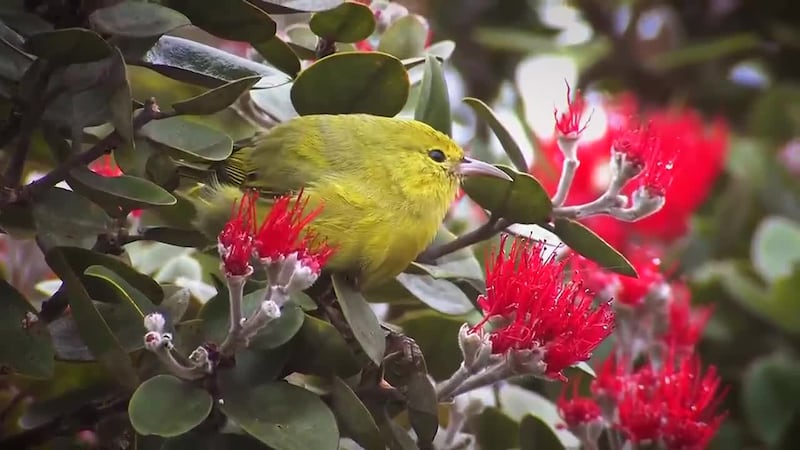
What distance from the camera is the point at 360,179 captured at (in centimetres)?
121

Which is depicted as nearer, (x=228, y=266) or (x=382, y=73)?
(x=228, y=266)

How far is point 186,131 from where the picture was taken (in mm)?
921

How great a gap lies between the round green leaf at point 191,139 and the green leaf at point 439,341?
306 millimetres

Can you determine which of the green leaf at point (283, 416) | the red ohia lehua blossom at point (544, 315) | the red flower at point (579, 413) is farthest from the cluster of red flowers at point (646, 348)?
the green leaf at point (283, 416)

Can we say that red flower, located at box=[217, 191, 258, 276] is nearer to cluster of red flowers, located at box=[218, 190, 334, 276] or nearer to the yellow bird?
cluster of red flowers, located at box=[218, 190, 334, 276]

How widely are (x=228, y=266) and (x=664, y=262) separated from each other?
52.5 inches

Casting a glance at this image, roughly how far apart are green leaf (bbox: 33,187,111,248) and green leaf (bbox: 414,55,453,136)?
361mm

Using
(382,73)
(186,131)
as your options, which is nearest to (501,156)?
(382,73)

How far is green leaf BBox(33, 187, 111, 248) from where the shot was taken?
0.89m

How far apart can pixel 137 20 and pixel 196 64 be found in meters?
0.10

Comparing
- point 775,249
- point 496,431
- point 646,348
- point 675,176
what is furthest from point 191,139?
point 775,249

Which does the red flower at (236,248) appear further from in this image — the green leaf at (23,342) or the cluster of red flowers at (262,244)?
the green leaf at (23,342)

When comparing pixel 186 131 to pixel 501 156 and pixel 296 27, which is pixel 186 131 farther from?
pixel 501 156

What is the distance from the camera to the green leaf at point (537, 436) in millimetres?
1088
